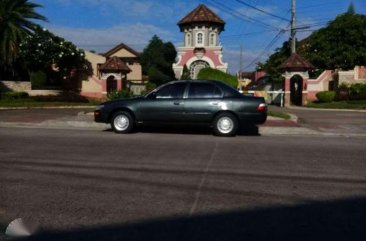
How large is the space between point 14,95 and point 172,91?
25863 mm

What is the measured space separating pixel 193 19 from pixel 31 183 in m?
43.5

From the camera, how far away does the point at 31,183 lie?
6906 mm

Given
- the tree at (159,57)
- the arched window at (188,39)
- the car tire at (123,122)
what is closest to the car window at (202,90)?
the car tire at (123,122)

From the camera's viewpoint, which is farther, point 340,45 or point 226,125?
point 340,45

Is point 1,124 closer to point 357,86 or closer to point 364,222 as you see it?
point 364,222

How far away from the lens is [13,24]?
37.8 metres

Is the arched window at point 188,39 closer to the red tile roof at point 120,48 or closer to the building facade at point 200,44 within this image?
the building facade at point 200,44

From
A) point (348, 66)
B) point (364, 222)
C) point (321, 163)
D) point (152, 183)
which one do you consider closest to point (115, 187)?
point (152, 183)

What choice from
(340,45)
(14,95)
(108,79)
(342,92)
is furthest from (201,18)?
(14,95)

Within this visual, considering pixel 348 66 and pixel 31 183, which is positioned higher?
pixel 348 66

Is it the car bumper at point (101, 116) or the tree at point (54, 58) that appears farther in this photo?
the tree at point (54, 58)

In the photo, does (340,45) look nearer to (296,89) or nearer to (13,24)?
(296,89)

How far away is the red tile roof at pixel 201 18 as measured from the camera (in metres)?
48.8

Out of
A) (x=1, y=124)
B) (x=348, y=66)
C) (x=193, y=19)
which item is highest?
→ (x=193, y=19)
